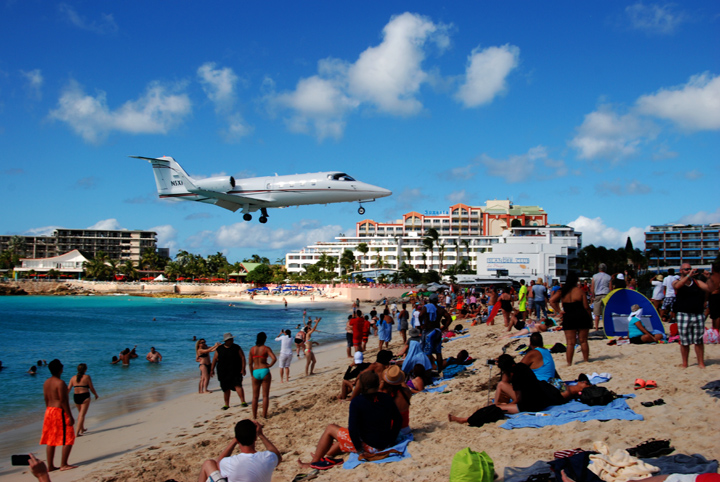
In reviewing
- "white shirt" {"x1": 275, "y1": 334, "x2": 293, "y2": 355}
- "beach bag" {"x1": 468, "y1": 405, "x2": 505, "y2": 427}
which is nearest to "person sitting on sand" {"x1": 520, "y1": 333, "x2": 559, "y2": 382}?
"beach bag" {"x1": 468, "y1": 405, "x2": 505, "y2": 427}

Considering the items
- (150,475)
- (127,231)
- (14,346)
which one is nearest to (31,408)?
(150,475)

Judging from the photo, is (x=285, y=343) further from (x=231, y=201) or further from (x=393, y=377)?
(x=231, y=201)

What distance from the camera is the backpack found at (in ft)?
22.9

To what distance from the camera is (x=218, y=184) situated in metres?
21.4

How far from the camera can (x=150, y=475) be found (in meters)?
7.29

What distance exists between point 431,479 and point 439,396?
371 centimetres

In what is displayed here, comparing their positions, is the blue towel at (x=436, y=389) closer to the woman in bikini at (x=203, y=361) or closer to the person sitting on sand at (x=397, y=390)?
the person sitting on sand at (x=397, y=390)

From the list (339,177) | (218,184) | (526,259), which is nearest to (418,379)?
(339,177)

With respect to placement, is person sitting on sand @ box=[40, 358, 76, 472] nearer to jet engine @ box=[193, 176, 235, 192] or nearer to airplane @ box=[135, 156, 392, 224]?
airplane @ box=[135, 156, 392, 224]

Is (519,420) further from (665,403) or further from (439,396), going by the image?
(439,396)

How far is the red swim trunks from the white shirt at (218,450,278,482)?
4.20 meters

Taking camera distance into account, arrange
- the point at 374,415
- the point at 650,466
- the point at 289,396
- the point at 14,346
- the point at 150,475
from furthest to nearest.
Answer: the point at 14,346 < the point at 289,396 < the point at 150,475 < the point at 374,415 < the point at 650,466

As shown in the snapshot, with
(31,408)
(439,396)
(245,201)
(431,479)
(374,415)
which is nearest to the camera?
(431,479)

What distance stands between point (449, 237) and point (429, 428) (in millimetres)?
100058
